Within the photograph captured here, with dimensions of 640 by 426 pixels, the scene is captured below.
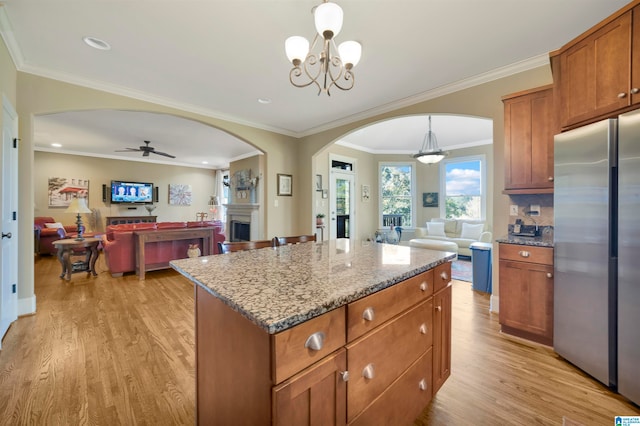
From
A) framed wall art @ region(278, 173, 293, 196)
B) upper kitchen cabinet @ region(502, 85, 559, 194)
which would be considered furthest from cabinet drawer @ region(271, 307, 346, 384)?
framed wall art @ region(278, 173, 293, 196)

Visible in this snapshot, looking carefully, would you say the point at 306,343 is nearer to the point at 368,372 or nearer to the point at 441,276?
the point at 368,372

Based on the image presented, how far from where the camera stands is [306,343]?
0.80m

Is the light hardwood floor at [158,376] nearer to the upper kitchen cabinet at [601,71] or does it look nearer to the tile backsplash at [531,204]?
the tile backsplash at [531,204]

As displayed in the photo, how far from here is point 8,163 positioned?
2.43 m

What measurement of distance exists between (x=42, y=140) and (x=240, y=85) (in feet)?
20.1

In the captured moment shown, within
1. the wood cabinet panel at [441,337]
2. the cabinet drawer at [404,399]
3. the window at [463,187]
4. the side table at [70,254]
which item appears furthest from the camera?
the window at [463,187]

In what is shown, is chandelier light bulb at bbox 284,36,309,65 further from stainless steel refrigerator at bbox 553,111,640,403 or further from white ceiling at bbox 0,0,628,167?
stainless steel refrigerator at bbox 553,111,640,403

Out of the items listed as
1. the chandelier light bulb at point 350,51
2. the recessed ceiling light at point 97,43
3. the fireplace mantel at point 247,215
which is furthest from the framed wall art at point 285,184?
the chandelier light bulb at point 350,51

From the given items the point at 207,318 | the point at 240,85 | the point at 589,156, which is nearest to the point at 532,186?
the point at 589,156

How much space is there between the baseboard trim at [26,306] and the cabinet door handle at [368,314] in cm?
378

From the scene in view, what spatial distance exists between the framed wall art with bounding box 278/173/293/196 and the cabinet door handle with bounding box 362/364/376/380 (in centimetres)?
421

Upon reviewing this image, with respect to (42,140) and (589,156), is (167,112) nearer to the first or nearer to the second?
(589,156)

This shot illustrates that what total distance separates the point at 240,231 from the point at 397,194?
14.6 ft

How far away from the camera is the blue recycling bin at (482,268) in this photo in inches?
137
